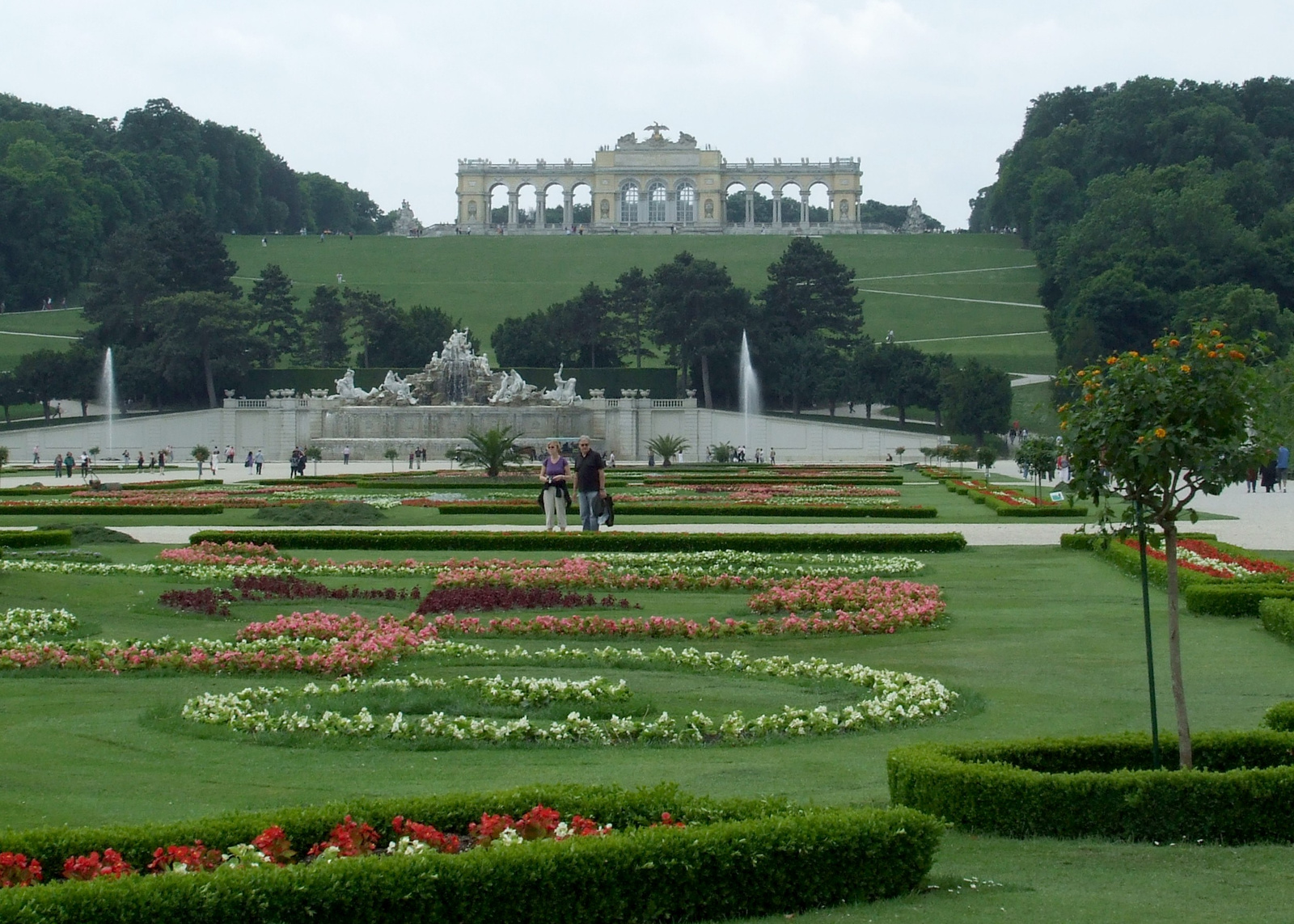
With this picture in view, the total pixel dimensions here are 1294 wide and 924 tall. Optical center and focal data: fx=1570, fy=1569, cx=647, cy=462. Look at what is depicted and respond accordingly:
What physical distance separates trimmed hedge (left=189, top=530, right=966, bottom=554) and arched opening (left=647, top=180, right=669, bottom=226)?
91965 millimetres

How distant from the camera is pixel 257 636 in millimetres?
10391

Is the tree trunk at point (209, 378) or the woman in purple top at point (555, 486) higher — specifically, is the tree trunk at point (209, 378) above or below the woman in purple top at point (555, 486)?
above

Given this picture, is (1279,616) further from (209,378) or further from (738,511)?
(209,378)

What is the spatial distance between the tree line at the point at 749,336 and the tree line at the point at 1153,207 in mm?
6608

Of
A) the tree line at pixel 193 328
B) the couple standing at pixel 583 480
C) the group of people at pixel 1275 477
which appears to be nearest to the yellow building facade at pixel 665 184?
the tree line at pixel 193 328

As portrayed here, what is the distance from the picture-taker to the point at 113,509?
2431cm

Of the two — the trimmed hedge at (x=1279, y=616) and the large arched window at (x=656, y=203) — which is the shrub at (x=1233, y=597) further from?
the large arched window at (x=656, y=203)

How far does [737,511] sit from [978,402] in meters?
31.6

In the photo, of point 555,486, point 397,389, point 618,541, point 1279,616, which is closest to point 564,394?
point 397,389

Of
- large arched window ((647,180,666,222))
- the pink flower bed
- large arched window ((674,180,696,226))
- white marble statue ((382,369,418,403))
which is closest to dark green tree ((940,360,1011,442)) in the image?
white marble statue ((382,369,418,403))

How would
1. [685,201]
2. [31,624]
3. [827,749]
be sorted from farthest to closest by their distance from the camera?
[685,201] < [31,624] < [827,749]

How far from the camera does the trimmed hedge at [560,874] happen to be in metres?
4.28

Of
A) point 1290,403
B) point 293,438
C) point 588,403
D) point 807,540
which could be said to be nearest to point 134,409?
point 293,438

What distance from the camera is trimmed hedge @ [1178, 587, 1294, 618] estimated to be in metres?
12.1
